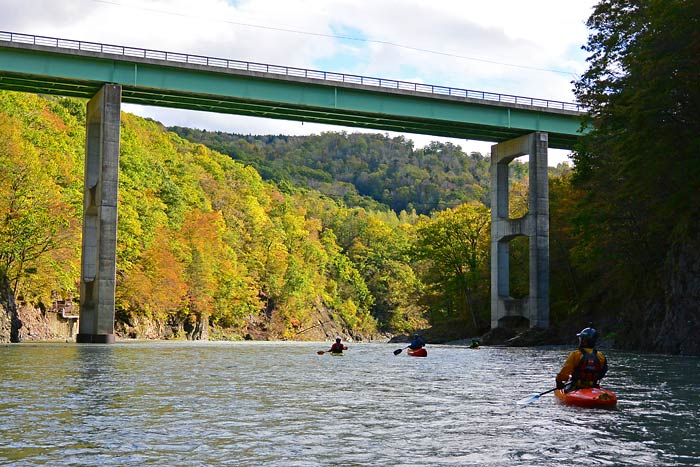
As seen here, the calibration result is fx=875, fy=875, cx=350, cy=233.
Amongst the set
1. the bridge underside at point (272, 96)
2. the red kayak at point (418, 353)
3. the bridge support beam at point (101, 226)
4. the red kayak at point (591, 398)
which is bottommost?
the red kayak at point (418, 353)

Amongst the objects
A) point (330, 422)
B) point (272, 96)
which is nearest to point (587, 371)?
point (330, 422)

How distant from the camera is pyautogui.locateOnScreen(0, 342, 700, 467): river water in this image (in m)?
10.7

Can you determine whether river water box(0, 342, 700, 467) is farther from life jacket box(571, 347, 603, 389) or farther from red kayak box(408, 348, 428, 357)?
red kayak box(408, 348, 428, 357)

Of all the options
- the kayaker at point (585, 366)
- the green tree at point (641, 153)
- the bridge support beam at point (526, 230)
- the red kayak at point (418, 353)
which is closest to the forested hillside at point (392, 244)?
the green tree at point (641, 153)

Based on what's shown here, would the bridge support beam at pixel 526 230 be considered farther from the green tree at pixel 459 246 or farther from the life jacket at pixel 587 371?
the life jacket at pixel 587 371

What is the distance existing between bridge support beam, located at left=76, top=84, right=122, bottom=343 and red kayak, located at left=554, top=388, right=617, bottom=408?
123 feet

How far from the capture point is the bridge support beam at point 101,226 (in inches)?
1967

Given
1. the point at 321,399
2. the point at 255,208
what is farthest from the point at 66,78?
the point at 255,208

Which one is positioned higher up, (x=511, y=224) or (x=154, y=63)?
(x=154, y=63)

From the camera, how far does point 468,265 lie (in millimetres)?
84188

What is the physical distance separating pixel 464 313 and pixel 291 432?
70.8m

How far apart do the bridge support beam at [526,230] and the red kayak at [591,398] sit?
1951 inches

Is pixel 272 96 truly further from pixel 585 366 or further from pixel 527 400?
pixel 585 366

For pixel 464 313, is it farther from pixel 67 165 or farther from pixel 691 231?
pixel 691 231
